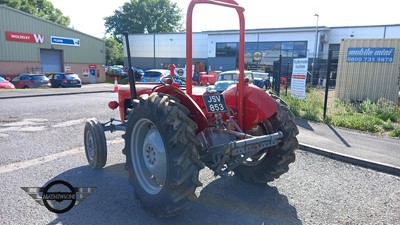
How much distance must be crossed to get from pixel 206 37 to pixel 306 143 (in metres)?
38.3

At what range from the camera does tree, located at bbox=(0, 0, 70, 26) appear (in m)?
46.6

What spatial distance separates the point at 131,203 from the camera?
11.9ft

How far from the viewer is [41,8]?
53.9 metres

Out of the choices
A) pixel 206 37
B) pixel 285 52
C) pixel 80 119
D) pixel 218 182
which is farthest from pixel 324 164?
pixel 206 37

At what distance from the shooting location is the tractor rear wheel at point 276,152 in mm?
Answer: 3875

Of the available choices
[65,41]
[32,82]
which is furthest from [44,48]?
[32,82]

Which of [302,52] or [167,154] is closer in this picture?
[167,154]

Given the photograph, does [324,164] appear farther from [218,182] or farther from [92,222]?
[92,222]

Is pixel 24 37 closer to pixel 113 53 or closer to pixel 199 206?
pixel 113 53

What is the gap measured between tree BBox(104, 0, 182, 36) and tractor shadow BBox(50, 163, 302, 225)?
6683 cm

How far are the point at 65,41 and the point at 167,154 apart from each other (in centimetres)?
3655

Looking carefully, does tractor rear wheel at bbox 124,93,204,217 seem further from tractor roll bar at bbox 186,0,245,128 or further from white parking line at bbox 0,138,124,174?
white parking line at bbox 0,138,124,174

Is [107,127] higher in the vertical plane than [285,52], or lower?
lower

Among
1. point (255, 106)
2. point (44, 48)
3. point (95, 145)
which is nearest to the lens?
point (255, 106)
